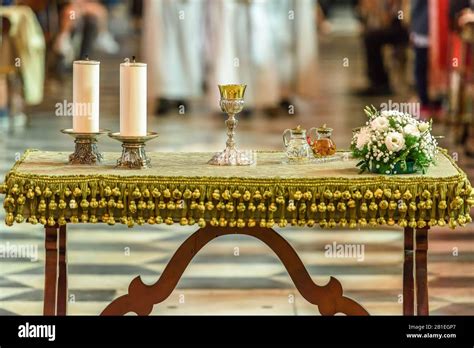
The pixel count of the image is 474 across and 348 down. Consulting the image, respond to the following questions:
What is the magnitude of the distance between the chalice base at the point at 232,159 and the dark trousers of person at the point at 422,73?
8.19 metres

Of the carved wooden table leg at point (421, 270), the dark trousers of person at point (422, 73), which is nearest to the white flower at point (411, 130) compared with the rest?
the carved wooden table leg at point (421, 270)

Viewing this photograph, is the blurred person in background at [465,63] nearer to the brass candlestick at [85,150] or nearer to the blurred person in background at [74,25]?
the brass candlestick at [85,150]

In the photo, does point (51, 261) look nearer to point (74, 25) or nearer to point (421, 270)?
point (421, 270)

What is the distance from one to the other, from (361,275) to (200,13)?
721 centimetres

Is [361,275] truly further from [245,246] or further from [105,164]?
[105,164]

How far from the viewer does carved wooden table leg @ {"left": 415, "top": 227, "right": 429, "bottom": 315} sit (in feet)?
16.0

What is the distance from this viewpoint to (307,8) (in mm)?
13977

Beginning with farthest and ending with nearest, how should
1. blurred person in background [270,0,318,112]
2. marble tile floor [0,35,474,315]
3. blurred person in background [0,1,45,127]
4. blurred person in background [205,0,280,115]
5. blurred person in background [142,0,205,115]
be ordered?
1. blurred person in background [270,0,318,112]
2. blurred person in background [142,0,205,115]
3. blurred person in background [205,0,280,115]
4. blurred person in background [0,1,45,127]
5. marble tile floor [0,35,474,315]

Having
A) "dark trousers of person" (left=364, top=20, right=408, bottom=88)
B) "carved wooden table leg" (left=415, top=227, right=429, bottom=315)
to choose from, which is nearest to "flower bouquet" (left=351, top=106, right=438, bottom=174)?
"carved wooden table leg" (left=415, top=227, right=429, bottom=315)

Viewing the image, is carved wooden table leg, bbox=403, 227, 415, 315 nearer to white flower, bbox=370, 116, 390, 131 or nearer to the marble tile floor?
white flower, bbox=370, 116, 390, 131

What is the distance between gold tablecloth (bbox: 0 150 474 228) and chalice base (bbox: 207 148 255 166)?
0.84 ft

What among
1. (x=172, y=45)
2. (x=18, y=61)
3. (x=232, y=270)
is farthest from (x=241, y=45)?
(x=232, y=270)

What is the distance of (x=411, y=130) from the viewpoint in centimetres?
486

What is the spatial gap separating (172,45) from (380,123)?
889 centimetres
